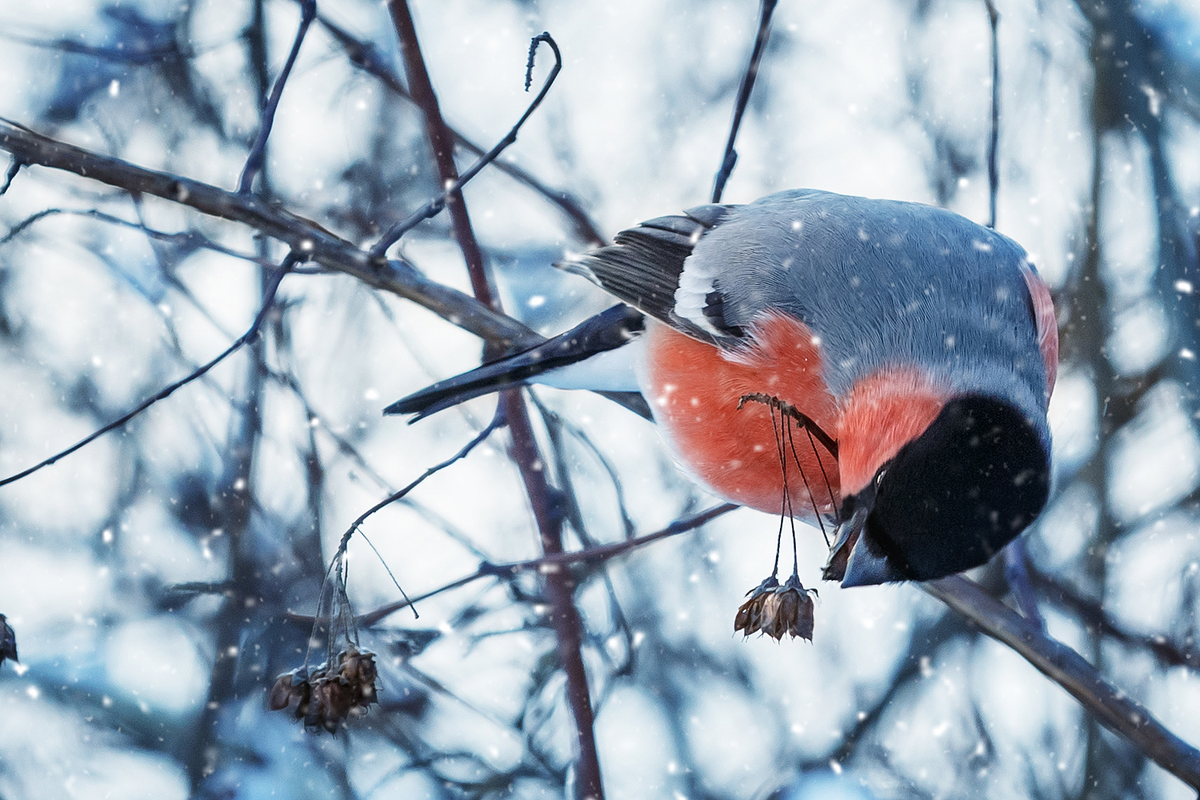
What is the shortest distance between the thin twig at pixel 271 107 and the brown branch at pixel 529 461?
0.24 m

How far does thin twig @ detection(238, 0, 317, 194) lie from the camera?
3.84 feet

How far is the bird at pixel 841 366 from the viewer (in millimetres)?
983

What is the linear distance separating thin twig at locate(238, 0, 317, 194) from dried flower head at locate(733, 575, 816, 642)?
78 cm

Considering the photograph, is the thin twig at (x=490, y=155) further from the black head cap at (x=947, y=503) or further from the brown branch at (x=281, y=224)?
the black head cap at (x=947, y=503)

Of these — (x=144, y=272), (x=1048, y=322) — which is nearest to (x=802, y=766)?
(x=1048, y=322)

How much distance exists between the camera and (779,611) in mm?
984

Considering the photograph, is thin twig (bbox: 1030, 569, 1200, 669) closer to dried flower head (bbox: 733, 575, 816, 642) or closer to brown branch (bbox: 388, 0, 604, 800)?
brown branch (bbox: 388, 0, 604, 800)

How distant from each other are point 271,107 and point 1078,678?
119cm

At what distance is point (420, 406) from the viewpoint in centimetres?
143

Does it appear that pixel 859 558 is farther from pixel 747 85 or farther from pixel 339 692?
pixel 747 85

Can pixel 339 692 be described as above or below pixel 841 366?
below

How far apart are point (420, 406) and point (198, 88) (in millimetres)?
1542

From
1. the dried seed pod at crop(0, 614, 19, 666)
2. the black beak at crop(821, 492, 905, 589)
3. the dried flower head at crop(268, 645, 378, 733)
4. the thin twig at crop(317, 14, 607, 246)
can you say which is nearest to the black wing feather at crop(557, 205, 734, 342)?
the thin twig at crop(317, 14, 607, 246)

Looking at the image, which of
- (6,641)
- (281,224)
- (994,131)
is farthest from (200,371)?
(994,131)
